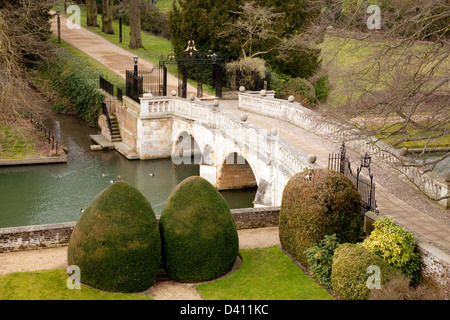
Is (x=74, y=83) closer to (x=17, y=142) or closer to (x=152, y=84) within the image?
(x=152, y=84)

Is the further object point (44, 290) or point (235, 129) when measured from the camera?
point (235, 129)

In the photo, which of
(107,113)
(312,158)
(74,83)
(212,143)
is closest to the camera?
(312,158)

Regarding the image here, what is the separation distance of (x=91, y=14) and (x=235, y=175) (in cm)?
2865

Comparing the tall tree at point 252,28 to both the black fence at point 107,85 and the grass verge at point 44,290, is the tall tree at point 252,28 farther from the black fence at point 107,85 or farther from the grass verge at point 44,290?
the grass verge at point 44,290

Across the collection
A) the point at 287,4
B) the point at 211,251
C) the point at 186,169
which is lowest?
the point at 186,169

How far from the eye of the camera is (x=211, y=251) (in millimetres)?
13266

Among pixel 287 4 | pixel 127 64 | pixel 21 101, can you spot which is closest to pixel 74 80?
pixel 127 64

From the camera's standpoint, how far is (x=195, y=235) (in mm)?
13148

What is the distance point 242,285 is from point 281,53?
83.9ft

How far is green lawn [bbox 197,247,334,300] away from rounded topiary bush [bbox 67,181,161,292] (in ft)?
4.35

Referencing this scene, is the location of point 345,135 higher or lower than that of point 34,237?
higher

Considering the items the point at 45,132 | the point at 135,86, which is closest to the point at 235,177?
the point at 135,86

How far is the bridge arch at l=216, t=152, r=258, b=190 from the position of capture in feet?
89.1
